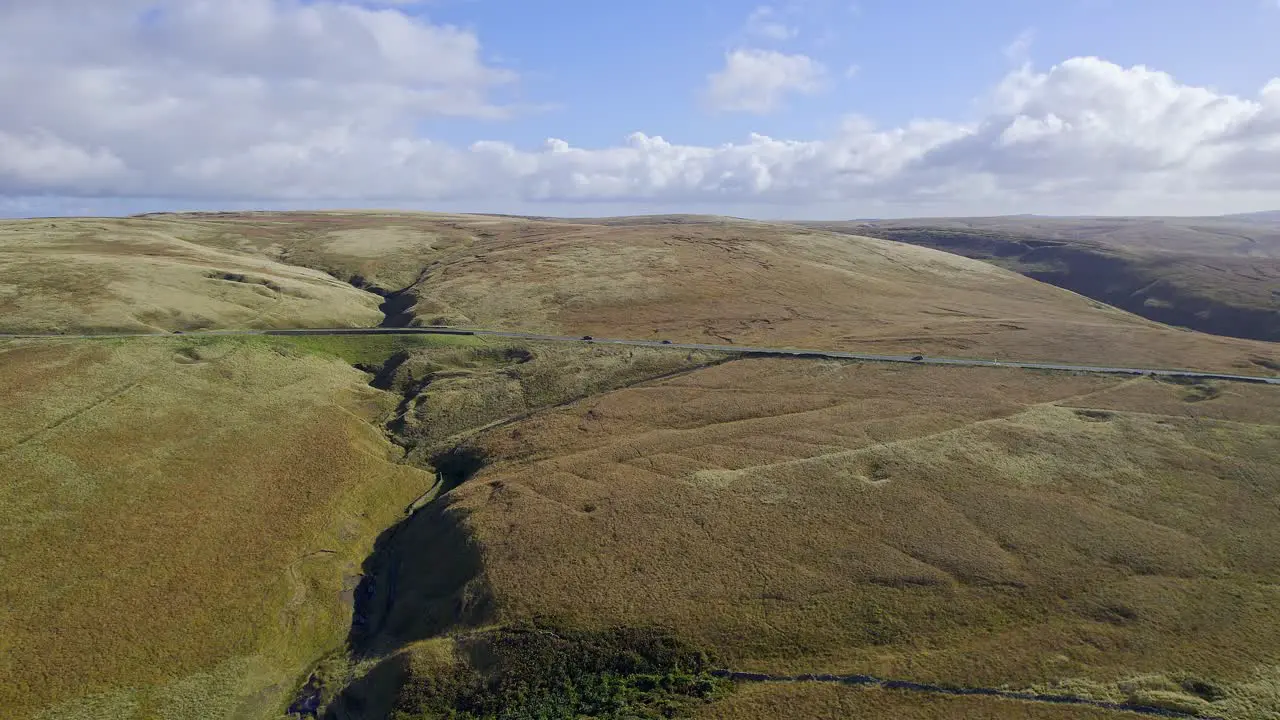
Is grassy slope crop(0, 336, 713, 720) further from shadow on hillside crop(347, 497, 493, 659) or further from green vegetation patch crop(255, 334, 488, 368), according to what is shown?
green vegetation patch crop(255, 334, 488, 368)

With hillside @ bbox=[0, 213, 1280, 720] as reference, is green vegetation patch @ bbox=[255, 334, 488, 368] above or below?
above

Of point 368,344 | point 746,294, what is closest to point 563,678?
point 368,344

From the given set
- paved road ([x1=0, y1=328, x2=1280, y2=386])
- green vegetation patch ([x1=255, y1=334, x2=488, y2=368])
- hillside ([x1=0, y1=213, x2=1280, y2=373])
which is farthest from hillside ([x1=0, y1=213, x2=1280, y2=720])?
hillside ([x1=0, y1=213, x2=1280, y2=373])

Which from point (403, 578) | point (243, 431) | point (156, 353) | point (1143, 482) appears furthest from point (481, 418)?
point (1143, 482)

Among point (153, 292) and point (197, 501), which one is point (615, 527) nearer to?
point (197, 501)

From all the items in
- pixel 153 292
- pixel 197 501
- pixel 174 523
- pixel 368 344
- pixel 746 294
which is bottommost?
pixel 174 523
